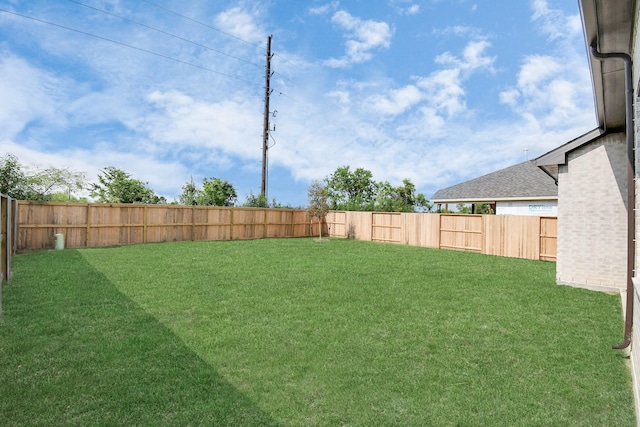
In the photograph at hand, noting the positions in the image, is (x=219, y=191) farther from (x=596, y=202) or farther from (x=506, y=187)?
(x=596, y=202)

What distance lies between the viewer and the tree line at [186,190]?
511 inches

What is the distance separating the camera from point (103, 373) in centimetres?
283

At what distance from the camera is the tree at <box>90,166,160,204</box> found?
63.9ft

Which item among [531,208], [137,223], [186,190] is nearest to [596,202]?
[531,208]

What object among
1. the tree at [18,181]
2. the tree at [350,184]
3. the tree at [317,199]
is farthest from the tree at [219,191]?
the tree at [18,181]

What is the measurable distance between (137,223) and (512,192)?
16612 mm

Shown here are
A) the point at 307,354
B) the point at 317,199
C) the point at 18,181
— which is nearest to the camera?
the point at 307,354

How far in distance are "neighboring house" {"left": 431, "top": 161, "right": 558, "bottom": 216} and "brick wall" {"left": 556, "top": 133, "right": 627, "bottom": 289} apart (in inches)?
342

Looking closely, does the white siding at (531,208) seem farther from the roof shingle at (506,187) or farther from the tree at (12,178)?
the tree at (12,178)

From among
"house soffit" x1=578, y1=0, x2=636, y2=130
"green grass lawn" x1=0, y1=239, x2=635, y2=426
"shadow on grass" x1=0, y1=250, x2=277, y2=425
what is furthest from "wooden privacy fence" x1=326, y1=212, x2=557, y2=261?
"shadow on grass" x1=0, y1=250, x2=277, y2=425

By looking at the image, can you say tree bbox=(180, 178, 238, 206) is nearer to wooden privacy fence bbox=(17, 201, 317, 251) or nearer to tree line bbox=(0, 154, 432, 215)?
tree line bbox=(0, 154, 432, 215)

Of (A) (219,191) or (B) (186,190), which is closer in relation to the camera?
(B) (186,190)

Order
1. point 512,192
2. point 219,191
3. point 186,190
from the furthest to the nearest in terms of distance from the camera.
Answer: point 219,191
point 186,190
point 512,192

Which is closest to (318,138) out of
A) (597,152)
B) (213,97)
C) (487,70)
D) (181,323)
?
(213,97)
